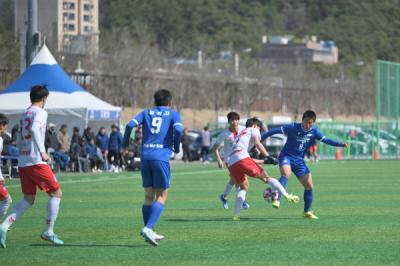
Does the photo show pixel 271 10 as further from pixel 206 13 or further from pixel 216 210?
pixel 216 210

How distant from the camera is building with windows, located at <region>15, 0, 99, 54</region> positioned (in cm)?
4028

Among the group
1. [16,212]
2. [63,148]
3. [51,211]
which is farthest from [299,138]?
[63,148]

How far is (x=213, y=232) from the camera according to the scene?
16.8m

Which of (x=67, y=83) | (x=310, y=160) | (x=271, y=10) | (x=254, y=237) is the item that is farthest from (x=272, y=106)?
(x=254, y=237)

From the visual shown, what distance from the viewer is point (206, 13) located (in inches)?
6511

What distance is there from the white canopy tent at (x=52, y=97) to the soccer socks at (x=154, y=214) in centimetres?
2554

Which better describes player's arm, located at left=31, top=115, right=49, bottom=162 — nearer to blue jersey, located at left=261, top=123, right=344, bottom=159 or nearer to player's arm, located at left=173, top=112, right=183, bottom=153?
player's arm, located at left=173, top=112, right=183, bottom=153

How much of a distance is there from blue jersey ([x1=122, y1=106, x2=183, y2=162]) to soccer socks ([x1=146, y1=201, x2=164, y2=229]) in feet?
1.94

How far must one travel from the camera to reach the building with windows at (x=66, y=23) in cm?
4028

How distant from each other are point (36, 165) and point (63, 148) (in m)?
Answer: 24.6

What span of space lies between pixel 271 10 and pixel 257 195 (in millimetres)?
168243

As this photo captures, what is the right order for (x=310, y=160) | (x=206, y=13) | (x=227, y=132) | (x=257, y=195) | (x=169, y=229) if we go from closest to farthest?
(x=169, y=229) < (x=227, y=132) < (x=257, y=195) < (x=310, y=160) < (x=206, y=13)

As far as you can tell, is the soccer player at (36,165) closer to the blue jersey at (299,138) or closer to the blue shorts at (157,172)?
the blue shorts at (157,172)

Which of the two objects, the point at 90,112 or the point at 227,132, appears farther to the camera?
the point at 90,112
